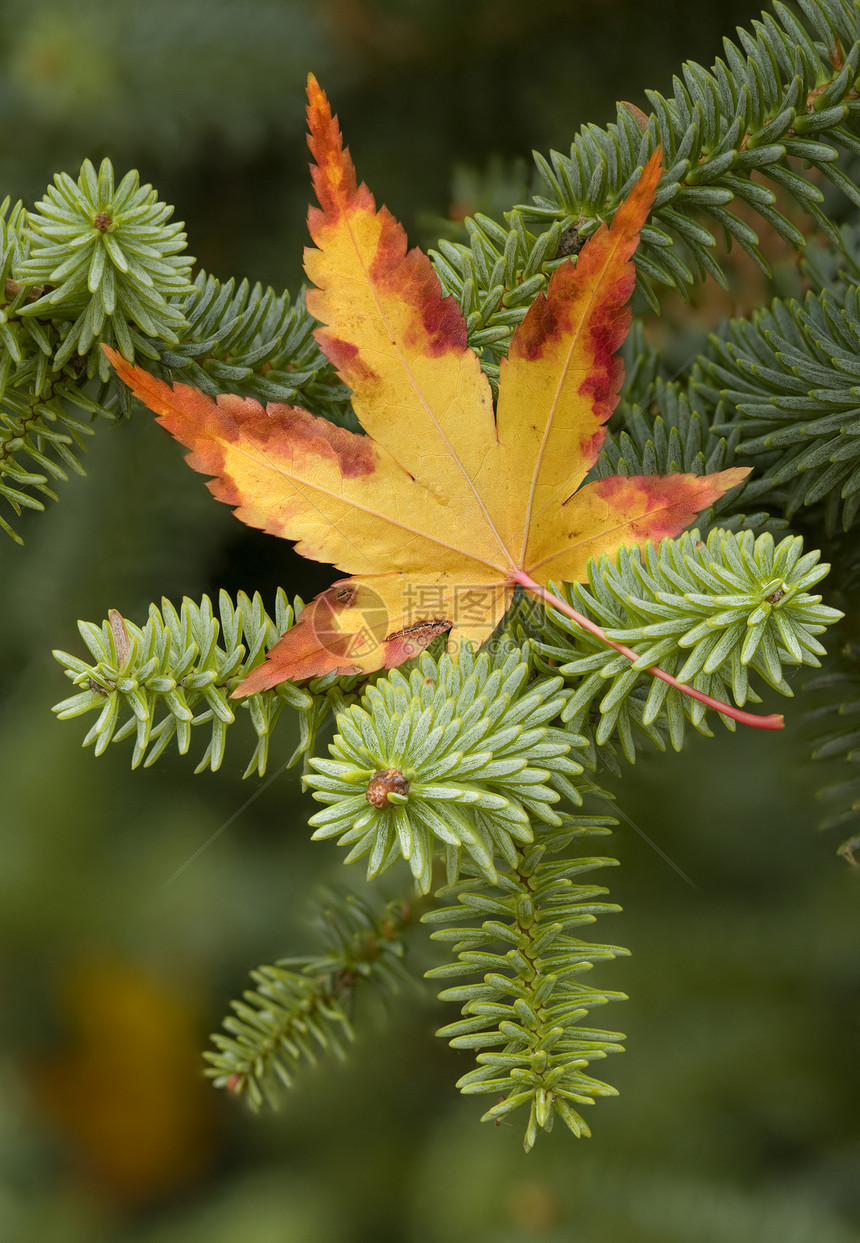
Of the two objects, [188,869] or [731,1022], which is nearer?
[731,1022]

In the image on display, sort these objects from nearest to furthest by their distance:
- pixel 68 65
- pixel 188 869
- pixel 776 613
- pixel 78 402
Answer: pixel 776 613 < pixel 78 402 < pixel 68 65 < pixel 188 869

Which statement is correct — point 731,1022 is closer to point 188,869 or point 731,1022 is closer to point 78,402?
point 188,869

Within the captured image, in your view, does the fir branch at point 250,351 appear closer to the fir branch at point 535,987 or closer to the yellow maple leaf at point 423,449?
the yellow maple leaf at point 423,449

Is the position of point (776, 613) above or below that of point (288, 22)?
below

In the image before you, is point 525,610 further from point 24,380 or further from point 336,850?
point 336,850

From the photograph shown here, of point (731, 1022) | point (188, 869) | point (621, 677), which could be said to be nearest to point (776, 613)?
point (621, 677)

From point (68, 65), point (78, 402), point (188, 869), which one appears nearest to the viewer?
point (78, 402)
